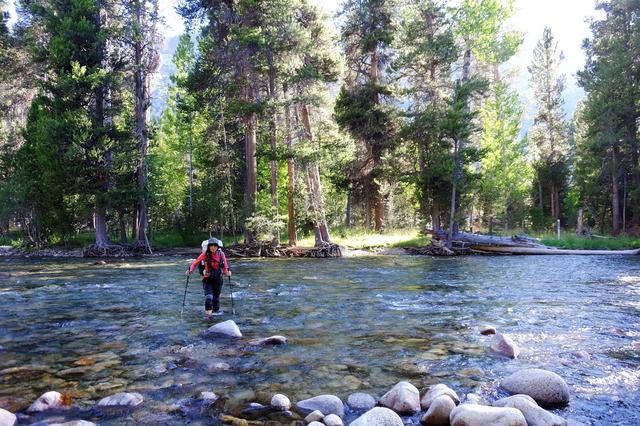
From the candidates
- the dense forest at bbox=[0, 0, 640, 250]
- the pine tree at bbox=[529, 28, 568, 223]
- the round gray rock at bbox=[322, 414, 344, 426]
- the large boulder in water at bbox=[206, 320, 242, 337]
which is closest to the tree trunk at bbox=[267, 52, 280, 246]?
the dense forest at bbox=[0, 0, 640, 250]

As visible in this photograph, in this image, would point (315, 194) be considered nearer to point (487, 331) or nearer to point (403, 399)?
point (487, 331)

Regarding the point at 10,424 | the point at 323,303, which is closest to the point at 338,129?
the point at 323,303

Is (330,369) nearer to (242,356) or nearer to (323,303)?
(242,356)

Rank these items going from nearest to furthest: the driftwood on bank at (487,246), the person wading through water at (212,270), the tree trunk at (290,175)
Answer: the person wading through water at (212,270)
the driftwood on bank at (487,246)
the tree trunk at (290,175)

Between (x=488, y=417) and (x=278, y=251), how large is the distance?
24.9m

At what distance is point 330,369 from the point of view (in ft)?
24.6

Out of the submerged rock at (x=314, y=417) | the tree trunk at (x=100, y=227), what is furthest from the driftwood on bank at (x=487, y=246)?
the submerged rock at (x=314, y=417)

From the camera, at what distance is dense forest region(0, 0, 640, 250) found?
28844 mm

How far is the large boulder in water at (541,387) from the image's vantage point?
19.7 feet

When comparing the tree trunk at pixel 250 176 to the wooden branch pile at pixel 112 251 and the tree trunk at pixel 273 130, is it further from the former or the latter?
the wooden branch pile at pixel 112 251

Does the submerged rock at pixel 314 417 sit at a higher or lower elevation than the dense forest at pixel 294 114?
lower

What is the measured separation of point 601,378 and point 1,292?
17052mm

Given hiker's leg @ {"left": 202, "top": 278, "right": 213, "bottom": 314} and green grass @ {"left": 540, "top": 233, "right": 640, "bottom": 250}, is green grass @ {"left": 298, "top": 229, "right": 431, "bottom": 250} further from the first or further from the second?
hiker's leg @ {"left": 202, "top": 278, "right": 213, "bottom": 314}

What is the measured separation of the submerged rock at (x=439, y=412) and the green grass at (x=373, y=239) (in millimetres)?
25780
